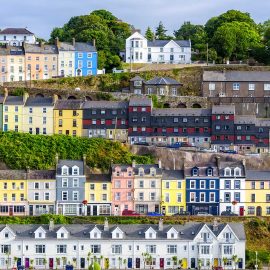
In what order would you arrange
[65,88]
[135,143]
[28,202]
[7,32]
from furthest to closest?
[7,32]
[65,88]
[135,143]
[28,202]

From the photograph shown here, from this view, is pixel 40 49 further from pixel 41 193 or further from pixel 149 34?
pixel 41 193

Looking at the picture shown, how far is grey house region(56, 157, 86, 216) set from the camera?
310 ft

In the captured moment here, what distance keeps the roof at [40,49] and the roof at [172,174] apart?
87.6 feet

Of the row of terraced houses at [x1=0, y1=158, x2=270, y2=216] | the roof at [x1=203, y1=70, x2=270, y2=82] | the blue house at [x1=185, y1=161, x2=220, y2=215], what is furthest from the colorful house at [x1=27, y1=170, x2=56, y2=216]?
the roof at [x1=203, y1=70, x2=270, y2=82]

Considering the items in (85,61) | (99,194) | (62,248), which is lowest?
(62,248)

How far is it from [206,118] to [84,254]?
22956 mm

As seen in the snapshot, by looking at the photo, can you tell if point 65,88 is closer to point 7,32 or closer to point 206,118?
point 206,118

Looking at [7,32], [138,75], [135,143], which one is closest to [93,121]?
[135,143]

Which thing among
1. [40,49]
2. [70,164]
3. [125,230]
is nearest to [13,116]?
[70,164]

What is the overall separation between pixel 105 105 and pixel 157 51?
65.4ft

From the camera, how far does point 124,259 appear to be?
86125 mm

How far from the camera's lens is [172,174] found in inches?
3780

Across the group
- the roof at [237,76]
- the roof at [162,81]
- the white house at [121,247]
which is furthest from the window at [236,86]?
the white house at [121,247]

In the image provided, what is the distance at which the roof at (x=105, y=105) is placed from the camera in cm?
10638
